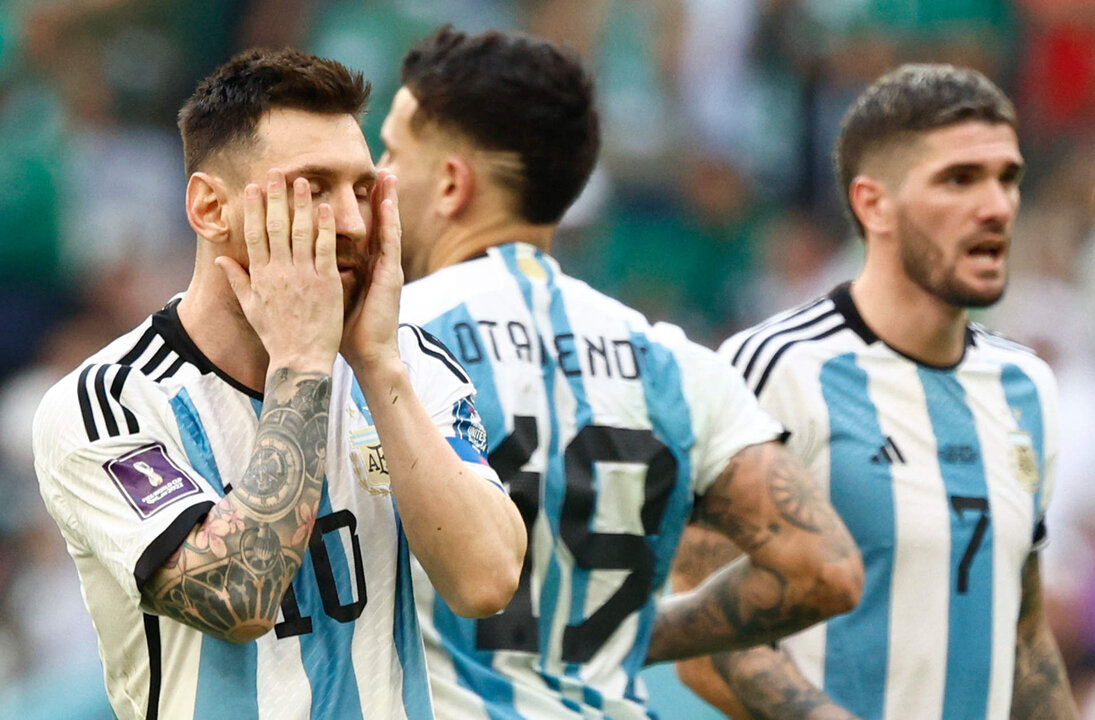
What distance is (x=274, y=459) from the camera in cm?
238

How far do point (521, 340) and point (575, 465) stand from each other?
0.32 metres

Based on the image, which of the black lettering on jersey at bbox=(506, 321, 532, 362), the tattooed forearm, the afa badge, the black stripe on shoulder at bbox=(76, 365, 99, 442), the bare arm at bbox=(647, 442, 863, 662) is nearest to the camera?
the black stripe on shoulder at bbox=(76, 365, 99, 442)

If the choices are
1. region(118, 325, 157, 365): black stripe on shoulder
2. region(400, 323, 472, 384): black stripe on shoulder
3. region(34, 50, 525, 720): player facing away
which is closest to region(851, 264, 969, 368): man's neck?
region(400, 323, 472, 384): black stripe on shoulder

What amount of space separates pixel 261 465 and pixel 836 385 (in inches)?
88.6

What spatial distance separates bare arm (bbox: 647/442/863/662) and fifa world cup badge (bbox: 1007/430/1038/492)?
0.83 meters

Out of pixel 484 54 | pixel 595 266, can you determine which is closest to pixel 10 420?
pixel 595 266

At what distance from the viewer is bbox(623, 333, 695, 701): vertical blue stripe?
347cm

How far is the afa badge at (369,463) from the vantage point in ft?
8.72

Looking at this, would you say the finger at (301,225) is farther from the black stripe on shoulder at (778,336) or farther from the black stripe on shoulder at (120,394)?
the black stripe on shoulder at (778,336)

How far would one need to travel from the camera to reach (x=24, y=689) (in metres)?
6.52

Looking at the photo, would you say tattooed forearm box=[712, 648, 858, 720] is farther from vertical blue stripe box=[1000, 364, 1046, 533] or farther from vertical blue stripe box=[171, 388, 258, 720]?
vertical blue stripe box=[171, 388, 258, 720]

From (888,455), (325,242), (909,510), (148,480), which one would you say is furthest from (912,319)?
(148,480)

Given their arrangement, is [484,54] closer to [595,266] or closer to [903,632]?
[903,632]

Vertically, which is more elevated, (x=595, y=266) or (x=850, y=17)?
(x=850, y=17)
